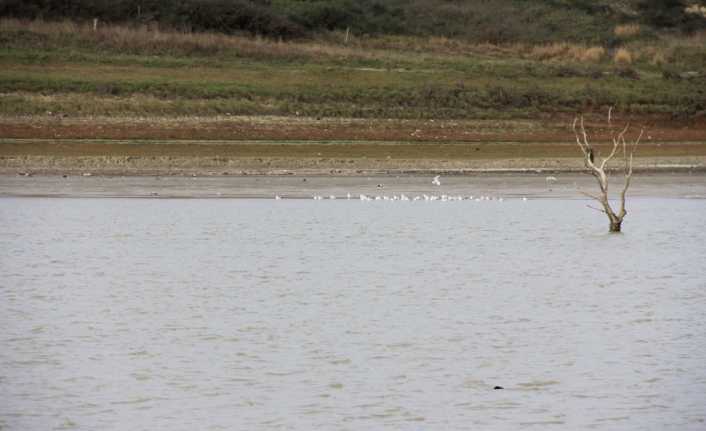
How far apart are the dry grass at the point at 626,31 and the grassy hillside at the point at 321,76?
5.00 metres

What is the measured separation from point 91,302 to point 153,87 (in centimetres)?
2679

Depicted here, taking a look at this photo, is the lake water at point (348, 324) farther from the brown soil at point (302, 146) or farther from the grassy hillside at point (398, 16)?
the grassy hillside at point (398, 16)

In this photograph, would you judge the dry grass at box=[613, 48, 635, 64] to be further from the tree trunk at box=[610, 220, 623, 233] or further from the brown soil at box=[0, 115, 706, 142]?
the tree trunk at box=[610, 220, 623, 233]

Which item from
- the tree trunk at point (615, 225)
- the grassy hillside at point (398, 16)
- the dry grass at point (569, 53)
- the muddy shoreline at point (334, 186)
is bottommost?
the muddy shoreline at point (334, 186)

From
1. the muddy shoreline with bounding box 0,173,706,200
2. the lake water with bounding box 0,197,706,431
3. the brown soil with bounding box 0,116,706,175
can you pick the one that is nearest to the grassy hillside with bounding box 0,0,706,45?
the brown soil with bounding box 0,116,706,175

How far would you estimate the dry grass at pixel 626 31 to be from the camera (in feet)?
201

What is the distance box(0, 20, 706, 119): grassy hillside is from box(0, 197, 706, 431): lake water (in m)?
15.5

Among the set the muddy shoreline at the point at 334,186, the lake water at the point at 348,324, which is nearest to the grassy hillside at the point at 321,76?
the muddy shoreline at the point at 334,186

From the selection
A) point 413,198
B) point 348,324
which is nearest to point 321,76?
point 413,198

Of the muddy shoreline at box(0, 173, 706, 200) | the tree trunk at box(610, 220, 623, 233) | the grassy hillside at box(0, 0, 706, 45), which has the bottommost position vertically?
the muddy shoreline at box(0, 173, 706, 200)

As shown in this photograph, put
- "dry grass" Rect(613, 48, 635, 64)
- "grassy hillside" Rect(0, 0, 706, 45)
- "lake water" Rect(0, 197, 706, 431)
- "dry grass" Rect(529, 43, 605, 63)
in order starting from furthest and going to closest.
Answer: "dry grass" Rect(529, 43, 605, 63) < "grassy hillside" Rect(0, 0, 706, 45) < "dry grass" Rect(613, 48, 635, 64) < "lake water" Rect(0, 197, 706, 431)

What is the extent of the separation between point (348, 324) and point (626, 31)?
49.6m

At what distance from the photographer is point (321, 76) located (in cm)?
4594

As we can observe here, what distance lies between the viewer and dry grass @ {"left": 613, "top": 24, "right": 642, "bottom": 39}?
61144mm
